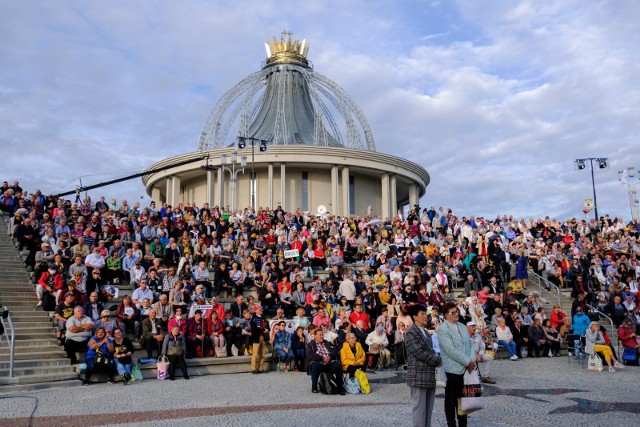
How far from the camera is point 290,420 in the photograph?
27.3 ft

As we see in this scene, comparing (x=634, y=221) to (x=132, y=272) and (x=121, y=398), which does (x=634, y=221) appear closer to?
(x=132, y=272)

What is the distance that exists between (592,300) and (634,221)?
1467cm

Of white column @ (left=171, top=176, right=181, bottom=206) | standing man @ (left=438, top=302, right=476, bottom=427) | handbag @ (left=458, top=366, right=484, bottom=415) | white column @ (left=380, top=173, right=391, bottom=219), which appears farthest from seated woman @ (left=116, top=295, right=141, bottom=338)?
white column @ (left=380, top=173, right=391, bottom=219)

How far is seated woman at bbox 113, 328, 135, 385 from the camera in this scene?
1231 cm

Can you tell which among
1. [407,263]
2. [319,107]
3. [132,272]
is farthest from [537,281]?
[319,107]

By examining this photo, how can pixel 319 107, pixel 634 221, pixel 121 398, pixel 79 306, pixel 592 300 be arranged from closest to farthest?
pixel 121 398
pixel 79 306
pixel 592 300
pixel 634 221
pixel 319 107

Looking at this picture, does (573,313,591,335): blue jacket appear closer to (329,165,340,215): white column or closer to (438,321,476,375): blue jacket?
(438,321,476,375): blue jacket

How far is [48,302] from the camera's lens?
14.5 meters

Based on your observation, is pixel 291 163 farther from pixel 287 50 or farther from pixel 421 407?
pixel 421 407

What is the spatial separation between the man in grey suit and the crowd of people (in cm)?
147

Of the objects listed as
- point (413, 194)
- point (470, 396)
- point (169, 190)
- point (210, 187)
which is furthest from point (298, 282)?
point (413, 194)

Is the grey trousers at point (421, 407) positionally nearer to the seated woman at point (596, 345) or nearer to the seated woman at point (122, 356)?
the seated woman at point (122, 356)

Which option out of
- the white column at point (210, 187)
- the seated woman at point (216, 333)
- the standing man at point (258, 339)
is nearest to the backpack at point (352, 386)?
the standing man at point (258, 339)

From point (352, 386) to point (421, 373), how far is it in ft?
15.9
